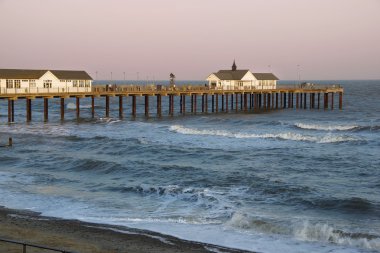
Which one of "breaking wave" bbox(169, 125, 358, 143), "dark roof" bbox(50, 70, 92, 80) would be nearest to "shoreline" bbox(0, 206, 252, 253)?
"breaking wave" bbox(169, 125, 358, 143)

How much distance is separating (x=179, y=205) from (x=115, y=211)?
107 inches

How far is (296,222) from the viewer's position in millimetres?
20672

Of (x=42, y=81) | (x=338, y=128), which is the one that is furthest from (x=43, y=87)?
(x=338, y=128)

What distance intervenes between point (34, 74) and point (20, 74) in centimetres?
157

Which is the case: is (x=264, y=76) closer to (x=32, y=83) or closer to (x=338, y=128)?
(x=338, y=128)

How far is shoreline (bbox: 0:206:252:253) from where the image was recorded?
17375mm

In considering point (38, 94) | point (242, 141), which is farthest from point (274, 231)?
point (38, 94)

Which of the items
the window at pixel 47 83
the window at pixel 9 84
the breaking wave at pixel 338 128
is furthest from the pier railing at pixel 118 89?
the breaking wave at pixel 338 128

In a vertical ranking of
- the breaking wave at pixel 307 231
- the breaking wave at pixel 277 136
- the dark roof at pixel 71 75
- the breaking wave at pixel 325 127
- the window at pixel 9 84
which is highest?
the dark roof at pixel 71 75

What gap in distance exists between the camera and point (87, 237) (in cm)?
1853

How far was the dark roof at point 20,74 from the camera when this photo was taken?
180 ft

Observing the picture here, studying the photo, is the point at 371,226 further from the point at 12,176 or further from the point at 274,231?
the point at 12,176

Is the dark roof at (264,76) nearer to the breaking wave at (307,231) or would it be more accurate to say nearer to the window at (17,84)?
the window at (17,84)

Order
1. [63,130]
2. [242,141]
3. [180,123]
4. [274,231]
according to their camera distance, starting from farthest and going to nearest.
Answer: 1. [180,123]
2. [63,130]
3. [242,141]
4. [274,231]
